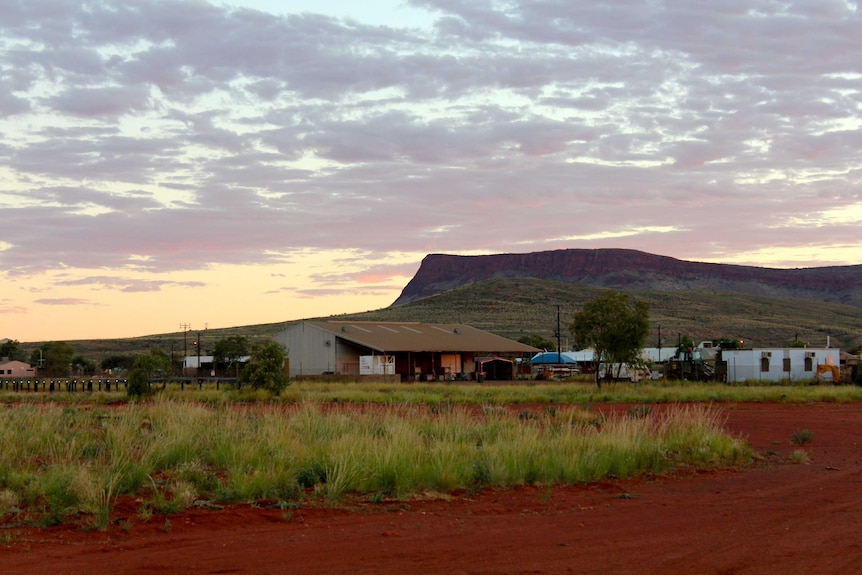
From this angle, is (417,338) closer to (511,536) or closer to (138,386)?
(138,386)

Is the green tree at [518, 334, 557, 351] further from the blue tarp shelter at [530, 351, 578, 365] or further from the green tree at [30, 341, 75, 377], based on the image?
the green tree at [30, 341, 75, 377]

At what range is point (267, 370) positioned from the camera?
40875 millimetres

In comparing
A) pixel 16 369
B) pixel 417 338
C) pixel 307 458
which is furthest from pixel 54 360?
pixel 307 458

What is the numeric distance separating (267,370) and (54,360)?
2280 inches

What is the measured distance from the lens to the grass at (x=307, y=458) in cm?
1178

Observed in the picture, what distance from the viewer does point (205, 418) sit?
1920 centimetres

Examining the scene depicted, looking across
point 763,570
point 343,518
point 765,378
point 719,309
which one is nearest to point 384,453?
point 343,518

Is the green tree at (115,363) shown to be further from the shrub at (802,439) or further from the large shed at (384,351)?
the shrub at (802,439)

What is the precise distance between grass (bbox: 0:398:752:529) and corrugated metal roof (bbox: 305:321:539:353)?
4507cm

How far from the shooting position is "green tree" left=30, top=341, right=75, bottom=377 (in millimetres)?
89812

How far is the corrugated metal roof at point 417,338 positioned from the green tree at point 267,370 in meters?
20.6

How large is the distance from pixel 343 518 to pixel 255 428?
6.86m

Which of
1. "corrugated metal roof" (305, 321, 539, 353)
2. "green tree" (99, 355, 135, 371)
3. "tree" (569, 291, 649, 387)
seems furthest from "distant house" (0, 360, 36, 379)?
"tree" (569, 291, 649, 387)

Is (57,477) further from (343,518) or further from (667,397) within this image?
(667,397)
